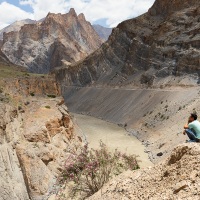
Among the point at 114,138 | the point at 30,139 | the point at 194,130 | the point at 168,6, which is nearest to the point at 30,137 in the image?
the point at 30,139

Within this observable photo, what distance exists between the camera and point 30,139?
26.5 m

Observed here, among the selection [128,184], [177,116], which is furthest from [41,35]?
[128,184]

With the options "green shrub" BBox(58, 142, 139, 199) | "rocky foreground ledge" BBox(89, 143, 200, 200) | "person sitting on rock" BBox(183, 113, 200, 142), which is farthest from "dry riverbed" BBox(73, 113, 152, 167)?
"person sitting on rock" BBox(183, 113, 200, 142)

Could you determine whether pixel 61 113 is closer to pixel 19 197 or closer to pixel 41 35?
pixel 19 197

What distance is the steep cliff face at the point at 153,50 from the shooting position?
61.8 metres

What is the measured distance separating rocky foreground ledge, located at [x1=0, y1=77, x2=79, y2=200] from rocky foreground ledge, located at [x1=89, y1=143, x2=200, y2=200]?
10799 mm

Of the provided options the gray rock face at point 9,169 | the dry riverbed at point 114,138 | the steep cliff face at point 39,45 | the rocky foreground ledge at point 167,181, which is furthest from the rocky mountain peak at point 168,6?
the steep cliff face at point 39,45

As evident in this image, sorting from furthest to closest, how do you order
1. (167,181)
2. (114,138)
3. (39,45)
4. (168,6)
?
1. (39,45)
2. (168,6)
3. (114,138)
4. (167,181)

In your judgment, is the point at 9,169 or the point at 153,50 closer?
the point at 9,169

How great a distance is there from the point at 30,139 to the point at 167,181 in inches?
704

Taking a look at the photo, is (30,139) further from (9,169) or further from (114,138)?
(114,138)

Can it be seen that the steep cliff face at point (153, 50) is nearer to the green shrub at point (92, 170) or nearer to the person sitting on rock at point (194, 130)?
the green shrub at point (92, 170)

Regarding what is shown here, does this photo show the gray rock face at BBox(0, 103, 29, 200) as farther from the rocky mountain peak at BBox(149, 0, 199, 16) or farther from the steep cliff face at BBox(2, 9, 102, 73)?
the steep cliff face at BBox(2, 9, 102, 73)

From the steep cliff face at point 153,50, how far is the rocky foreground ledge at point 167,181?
4645cm
